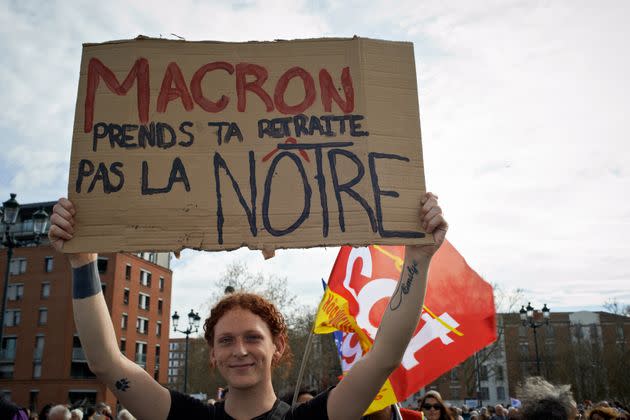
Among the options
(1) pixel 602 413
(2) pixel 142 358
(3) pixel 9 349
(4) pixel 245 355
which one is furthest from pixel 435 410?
(3) pixel 9 349

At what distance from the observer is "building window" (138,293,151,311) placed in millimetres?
55487

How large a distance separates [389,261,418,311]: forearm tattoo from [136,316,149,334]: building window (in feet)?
182

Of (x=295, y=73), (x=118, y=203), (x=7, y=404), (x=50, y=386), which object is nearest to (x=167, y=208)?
(x=118, y=203)

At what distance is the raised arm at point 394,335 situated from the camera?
2.25m

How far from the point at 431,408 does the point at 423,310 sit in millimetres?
1956

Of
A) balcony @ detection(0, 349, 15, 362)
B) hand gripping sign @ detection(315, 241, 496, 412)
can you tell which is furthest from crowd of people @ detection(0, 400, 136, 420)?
balcony @ detection(0, 349, 15, 362)

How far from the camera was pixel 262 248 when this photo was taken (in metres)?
2.41

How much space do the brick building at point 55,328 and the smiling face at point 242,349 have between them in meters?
49.0

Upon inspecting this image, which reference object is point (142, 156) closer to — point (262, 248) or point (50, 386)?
point (262, 248)

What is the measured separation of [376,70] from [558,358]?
211 ft

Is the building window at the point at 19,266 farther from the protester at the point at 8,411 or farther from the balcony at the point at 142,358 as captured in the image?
the protester at the point at 8,411

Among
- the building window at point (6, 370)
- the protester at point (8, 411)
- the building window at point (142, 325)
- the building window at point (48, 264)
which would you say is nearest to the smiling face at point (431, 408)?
the protester at point (8, 411)

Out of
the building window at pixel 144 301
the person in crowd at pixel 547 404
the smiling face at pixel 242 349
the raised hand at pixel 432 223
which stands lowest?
the person in crowd at pixel 547 404

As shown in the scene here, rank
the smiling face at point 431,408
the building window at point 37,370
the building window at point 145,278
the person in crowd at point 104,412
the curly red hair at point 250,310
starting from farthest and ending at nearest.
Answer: the building window at point 145,278, the building window at point 37,370, the person in crowd at point 104,412, the smiling face at point 431,408, the curly red hair at point 250,310
